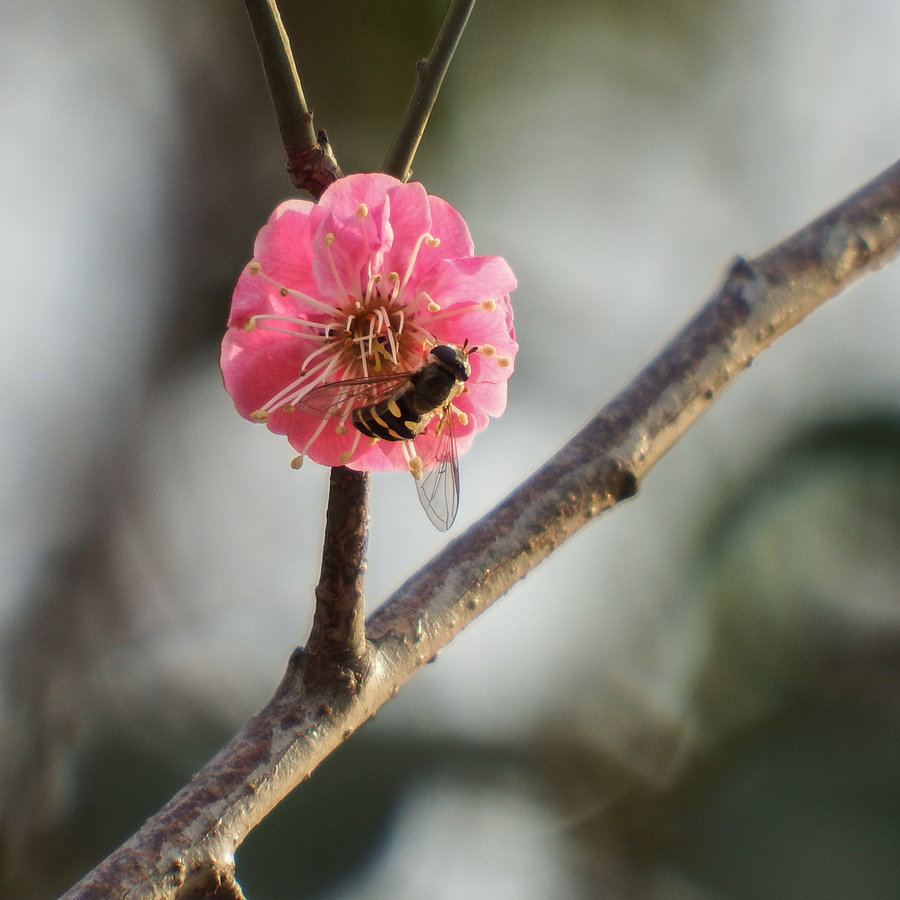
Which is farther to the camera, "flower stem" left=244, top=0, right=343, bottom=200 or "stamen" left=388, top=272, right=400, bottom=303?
"stamen" left=388, top=272, right=400, bottom=303

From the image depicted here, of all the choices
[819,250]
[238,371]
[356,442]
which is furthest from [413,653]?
[819,250]

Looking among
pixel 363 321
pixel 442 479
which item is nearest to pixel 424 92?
pixel 363 321

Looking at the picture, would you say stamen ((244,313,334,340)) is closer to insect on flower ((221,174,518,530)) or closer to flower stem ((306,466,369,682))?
insect on flower ((221,174,518,530))

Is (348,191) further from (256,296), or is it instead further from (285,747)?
(285,747)

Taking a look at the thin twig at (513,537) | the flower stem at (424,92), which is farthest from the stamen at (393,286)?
the thin twig at (513,537)

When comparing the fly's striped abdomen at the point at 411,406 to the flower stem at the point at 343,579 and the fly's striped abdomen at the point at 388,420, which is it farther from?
the flower stem at the point at 343,579

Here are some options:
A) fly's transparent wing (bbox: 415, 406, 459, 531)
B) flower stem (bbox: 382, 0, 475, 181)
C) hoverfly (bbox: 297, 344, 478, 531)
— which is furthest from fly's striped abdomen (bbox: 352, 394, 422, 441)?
flower stem (bbox: 382, 0, 475, 181)
